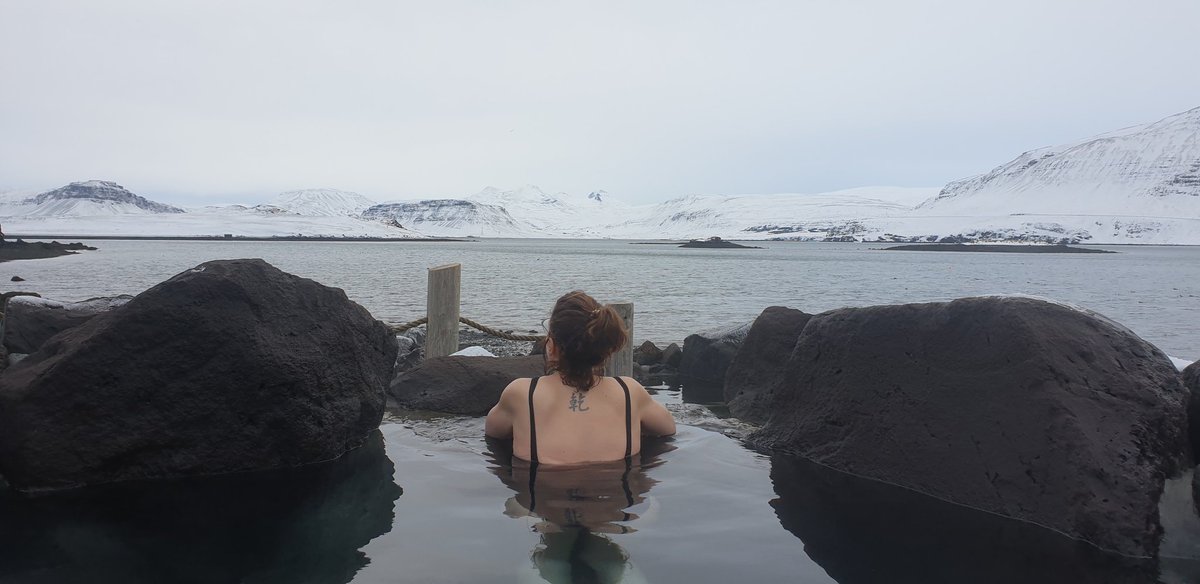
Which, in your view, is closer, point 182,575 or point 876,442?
point 182,575

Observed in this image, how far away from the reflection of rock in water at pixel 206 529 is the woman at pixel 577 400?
41.8 inches

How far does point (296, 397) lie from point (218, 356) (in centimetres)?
66

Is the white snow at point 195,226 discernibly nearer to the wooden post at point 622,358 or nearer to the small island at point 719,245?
the small island at point 719,245

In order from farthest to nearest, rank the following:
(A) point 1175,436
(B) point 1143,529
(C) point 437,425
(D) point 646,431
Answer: (C) point 437,425, (D) point 646,431, (A) point 1175,436, (B) point 1143,529

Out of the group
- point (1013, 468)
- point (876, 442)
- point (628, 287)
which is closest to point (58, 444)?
point (876, 442)

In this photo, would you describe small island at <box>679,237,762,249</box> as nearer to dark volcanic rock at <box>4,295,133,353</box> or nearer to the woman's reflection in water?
dark volcanic rock at <box>4,295,133,353</box>

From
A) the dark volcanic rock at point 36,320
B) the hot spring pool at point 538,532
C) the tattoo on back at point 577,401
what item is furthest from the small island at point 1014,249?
the tattoo on back at point 577,401

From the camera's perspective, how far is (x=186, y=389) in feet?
19.3

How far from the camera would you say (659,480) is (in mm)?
5512

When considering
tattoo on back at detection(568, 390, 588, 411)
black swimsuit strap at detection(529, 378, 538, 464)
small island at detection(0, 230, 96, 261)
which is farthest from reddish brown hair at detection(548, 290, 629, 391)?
small island at detection(0, 230, 96, 261)

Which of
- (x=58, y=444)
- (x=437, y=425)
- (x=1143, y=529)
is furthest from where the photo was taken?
(x=437, y=425)

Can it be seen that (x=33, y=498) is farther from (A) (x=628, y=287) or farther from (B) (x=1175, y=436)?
(A) (x=628, y=287)

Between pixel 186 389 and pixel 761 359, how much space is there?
19.3 ft

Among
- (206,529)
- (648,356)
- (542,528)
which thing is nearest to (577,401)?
(542,528)
